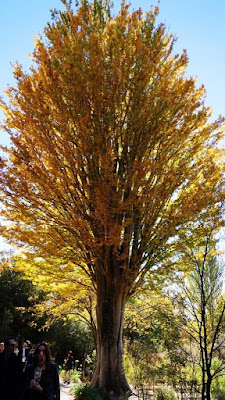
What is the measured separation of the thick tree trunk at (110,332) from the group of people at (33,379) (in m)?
3.45

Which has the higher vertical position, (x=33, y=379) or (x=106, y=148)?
(x=106, y=148)

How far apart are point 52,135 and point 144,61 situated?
2362mm

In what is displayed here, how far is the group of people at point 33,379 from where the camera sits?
2861mm

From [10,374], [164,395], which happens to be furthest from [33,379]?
[164,395]

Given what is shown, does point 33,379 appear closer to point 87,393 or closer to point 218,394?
point 87,393

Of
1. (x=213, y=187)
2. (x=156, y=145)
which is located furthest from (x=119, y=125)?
(x=213, y=187)

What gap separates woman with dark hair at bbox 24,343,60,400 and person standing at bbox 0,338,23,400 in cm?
36

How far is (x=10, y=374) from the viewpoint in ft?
10.9

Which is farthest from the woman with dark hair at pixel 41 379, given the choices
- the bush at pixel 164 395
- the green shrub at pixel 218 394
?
the green shrub at pixel 218 394

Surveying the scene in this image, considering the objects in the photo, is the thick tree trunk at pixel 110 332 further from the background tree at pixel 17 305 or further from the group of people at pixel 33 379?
the background tree at pixel 17 305

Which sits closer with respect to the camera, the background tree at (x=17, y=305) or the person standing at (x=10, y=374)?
the person standing at (x=10, y=374)

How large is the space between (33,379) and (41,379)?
3.1 inches

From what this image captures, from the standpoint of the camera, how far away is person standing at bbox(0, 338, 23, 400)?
3.24m

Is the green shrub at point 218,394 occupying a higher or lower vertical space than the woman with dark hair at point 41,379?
lower
